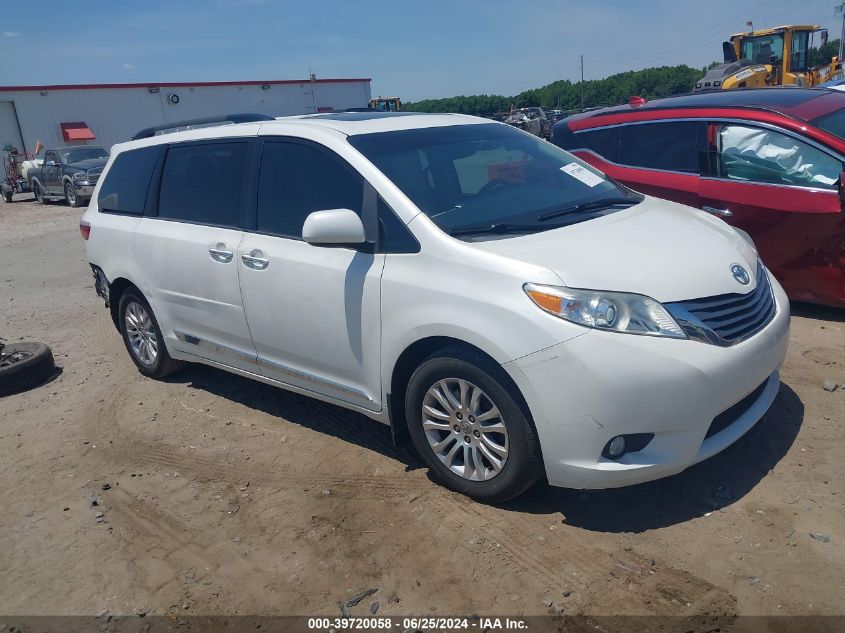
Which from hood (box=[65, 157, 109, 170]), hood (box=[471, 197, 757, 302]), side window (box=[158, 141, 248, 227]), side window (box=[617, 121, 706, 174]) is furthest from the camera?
hood (box=[65, 157, 109, 170])

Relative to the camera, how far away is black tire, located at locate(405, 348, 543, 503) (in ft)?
10.7

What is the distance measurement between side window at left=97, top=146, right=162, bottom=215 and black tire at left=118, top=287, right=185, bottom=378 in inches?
26.1

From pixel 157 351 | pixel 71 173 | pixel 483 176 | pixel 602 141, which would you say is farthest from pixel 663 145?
pixel 71 173

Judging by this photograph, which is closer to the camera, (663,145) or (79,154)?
(663,145)

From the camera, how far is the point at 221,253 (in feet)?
15.0

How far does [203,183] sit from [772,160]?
4.39 meters

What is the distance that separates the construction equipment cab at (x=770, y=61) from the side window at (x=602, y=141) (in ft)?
41.4

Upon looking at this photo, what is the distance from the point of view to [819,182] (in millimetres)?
5516

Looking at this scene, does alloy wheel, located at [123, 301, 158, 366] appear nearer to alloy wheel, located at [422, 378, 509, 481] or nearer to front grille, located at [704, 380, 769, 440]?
alloy wheel, located at [422, 378, 509, 481]

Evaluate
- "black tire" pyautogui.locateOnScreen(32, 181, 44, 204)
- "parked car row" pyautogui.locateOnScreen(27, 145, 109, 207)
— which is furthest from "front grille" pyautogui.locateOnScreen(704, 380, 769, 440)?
"black tire" pyautogui.locateOnScreen(32, 181, 44, 204)

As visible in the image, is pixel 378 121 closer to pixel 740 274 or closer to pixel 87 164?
pixel 740 274

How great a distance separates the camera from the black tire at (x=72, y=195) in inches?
844

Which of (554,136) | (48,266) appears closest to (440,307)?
(554,136)

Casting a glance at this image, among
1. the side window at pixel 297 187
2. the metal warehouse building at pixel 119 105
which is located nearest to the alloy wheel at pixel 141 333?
the side window at pixel 297 187
